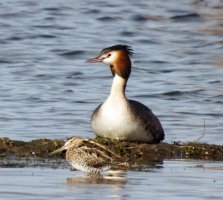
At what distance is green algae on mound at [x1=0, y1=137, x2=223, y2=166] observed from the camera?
14.1 m

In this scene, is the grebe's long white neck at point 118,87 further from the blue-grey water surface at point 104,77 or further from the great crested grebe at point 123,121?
the blue-grey water surface at point 104,77

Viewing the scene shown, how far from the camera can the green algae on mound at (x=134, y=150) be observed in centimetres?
1412

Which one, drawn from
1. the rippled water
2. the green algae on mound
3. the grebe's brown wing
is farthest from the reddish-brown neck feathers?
the rippled water

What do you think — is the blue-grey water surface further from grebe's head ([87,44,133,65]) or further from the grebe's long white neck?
grebe's head ([87,44,133,65])

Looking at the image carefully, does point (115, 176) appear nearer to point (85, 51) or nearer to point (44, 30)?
point (85, 51)

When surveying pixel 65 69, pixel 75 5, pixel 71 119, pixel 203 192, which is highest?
pixel 75 5

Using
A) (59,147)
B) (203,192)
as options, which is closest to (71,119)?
(59,147)

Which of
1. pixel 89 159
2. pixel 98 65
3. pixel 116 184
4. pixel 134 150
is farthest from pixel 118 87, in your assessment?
pixel 98 65

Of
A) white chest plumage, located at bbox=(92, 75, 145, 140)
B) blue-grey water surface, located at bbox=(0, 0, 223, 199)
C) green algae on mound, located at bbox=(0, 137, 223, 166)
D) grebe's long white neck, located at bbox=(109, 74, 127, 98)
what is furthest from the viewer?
grebe's long white neck, located at bbox=(109, 74, 127, 98)

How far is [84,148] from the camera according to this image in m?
13.1

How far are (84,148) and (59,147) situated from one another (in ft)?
4.31

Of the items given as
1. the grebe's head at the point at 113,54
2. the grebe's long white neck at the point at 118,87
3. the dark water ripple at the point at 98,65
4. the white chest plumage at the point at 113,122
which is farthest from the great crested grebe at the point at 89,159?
the dark water ripple at the point at 98,65

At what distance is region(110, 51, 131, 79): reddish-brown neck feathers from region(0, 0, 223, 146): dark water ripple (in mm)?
1621

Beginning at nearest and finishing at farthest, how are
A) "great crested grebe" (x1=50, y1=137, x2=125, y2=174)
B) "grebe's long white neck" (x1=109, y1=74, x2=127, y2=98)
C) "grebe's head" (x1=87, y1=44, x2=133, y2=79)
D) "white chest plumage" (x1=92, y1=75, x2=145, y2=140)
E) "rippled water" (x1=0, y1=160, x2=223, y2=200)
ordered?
"rippled water" (x1=0, y1=160, x2=223, y2=200)
"great crested grebe" (x1=50, y1=137, x2=125, y2=174)
"white chest plumage" (x1=92, y1=75, x2=145, y2=140)
"grebe's long white neck" (x1=109, y1=74, x2=127, y2=98)
"grebe's head" (x1=87, y1=44, x2=133, y2=79)
